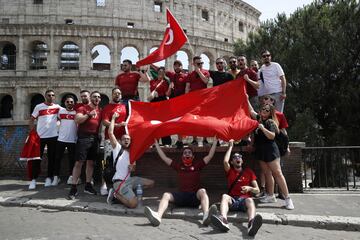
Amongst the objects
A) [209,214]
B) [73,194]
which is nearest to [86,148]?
[73,194]

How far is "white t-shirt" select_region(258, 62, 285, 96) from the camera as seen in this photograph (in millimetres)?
8133

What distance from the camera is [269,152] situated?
→ 22.2 feet

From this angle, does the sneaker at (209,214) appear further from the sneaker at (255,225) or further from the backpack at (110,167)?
the backpack at (110,167)

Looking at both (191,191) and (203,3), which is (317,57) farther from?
(203,3)

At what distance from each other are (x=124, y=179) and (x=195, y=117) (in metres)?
2.01

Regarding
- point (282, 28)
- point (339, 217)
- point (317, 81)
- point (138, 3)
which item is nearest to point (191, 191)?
point (339, 217)

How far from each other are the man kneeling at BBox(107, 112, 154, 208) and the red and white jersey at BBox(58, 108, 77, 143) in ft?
5.12

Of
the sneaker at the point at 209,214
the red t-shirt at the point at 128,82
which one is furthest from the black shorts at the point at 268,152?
the red t-shirt at the point at 128,82

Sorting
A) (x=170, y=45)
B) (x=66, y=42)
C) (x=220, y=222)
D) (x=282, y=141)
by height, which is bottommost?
(x=220, y=222)

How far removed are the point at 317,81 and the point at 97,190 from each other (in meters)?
16.2

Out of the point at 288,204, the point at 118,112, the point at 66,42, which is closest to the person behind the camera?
the point at 288,204

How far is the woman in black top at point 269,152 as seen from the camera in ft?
21.9

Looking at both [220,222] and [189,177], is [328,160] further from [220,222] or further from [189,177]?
[220,222]

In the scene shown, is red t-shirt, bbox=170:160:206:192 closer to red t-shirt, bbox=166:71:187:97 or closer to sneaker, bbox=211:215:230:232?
sneaker, bbox=211:215:230:232
